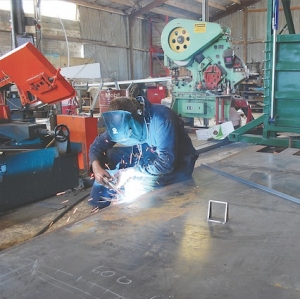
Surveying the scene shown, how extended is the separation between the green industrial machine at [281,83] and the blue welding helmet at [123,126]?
Answer: 2253 millimetres

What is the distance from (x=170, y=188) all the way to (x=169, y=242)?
0.61m

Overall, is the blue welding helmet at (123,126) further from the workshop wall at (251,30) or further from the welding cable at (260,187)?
the workshop wall at (251,30)

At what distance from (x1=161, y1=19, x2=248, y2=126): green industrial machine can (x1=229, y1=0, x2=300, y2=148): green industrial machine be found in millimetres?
1694

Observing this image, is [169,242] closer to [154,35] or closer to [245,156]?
[245,156]

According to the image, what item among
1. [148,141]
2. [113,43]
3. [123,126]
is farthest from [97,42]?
[123,126]

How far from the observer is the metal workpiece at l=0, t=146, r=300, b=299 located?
Answer: 939 mm

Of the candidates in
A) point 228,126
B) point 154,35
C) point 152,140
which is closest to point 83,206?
point 152,140

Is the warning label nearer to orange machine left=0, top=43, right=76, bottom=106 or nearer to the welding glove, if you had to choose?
orange machine left=0, top=43, right=76, bottom=106

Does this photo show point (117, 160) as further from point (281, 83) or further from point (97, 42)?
point (97, 42)

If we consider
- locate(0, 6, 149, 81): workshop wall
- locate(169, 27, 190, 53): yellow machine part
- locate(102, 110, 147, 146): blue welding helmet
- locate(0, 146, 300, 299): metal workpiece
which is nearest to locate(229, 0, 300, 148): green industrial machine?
locate(169, 27, 190, 53): yellow machine part

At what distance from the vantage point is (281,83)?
3.79 metres

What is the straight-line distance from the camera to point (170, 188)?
180cm

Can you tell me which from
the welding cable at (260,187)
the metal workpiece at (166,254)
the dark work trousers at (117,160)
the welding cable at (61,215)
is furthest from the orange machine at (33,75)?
the metal workpiece at (166,254)

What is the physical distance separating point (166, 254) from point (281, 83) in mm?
3158
